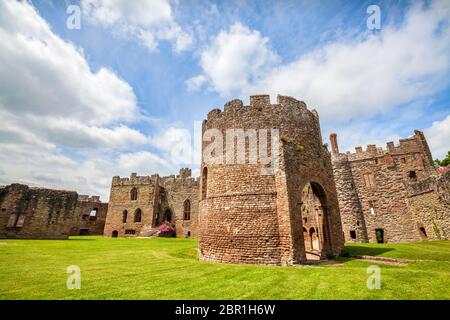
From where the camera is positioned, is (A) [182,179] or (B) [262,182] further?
(A) [182,179]

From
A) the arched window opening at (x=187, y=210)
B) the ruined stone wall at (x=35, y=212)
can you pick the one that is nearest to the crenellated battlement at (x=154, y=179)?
the arched window opening at (x=187, y=210)

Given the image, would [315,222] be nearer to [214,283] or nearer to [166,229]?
[214,283]

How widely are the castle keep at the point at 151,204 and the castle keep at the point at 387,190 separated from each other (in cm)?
2044

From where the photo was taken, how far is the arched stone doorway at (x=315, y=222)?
12902 mm

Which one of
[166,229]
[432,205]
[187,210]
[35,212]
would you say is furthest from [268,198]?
[187,210]

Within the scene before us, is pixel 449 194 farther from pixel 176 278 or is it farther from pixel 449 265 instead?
pixel 176 278

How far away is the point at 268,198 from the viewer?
1063 cm

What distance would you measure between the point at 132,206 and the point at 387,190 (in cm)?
3414

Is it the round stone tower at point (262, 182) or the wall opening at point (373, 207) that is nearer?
the round stone tower at point (262, 182)

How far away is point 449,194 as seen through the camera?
18219mm

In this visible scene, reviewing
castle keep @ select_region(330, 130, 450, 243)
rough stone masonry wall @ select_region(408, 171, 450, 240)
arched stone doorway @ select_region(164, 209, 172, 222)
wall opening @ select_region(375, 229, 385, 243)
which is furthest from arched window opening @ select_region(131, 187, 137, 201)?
rough stone masonry wall @ select_region(408, 171, 450, 240)

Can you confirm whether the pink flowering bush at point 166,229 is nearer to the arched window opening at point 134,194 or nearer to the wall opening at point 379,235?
the arched window opening at point 134,194
